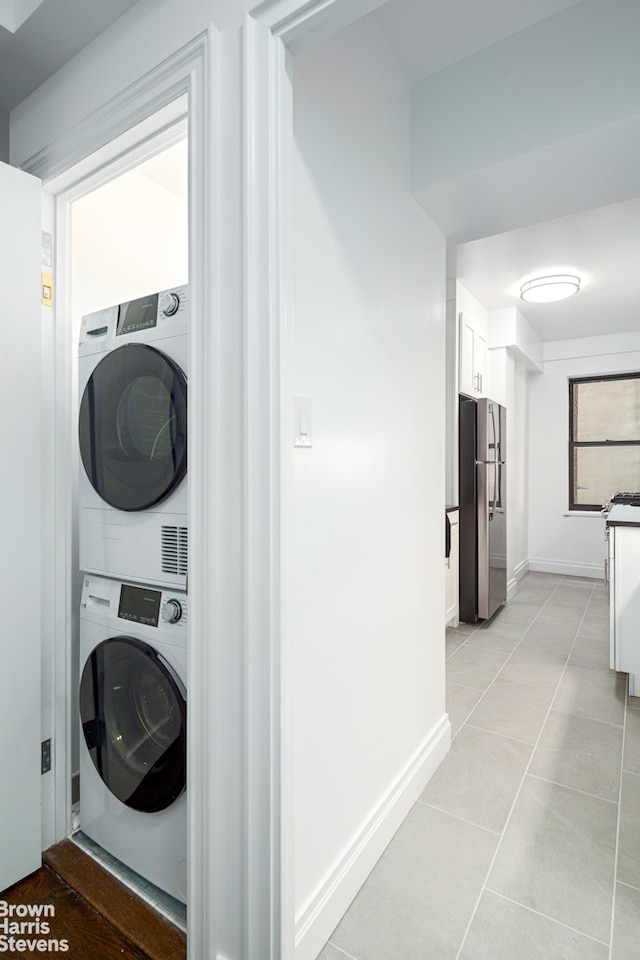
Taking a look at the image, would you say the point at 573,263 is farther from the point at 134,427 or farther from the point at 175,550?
the point at 175,550

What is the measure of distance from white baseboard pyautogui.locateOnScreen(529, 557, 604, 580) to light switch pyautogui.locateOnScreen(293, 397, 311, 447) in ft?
17.3

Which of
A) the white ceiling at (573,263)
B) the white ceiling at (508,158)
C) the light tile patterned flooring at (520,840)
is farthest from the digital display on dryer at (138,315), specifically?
the white ceiling at (573,263)

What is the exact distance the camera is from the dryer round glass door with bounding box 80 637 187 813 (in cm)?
135

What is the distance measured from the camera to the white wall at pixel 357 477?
1254 millimetres

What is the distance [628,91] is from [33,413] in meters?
1.97

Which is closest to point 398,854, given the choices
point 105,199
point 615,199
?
point 615,199

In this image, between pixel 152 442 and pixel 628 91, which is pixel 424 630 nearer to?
pixel 152 442

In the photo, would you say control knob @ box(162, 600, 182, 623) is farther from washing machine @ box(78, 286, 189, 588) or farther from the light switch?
the light switch

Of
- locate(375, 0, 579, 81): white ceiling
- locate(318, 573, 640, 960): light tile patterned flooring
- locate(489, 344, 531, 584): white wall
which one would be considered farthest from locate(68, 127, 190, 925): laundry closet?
locate(489, 344, 531, 584): white wall

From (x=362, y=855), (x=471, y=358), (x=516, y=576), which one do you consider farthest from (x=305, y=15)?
(x=516, y=576)

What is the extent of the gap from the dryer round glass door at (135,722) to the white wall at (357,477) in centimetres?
36

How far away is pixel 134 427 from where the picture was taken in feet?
4.75

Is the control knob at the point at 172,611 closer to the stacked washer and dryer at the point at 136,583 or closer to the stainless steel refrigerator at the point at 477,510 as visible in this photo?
the stacked washer and dryer at the point at 136,583

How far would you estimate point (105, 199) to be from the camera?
6.55 ft
